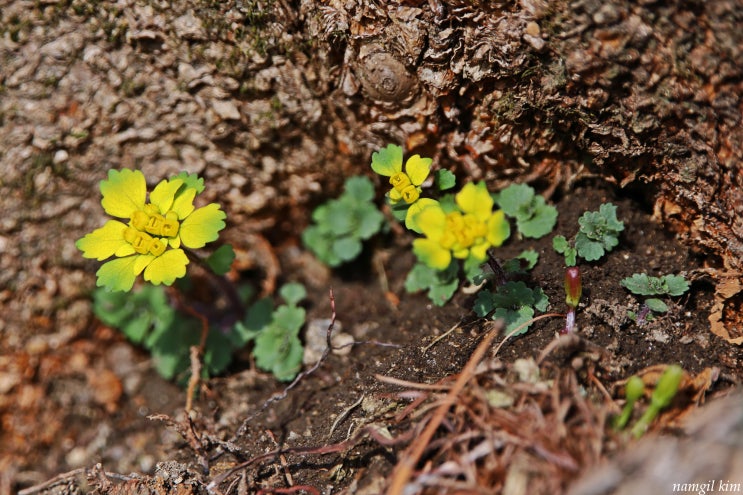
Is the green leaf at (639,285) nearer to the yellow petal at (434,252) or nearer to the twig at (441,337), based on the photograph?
the twig at (441,337)

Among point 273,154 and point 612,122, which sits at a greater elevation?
point 612,122

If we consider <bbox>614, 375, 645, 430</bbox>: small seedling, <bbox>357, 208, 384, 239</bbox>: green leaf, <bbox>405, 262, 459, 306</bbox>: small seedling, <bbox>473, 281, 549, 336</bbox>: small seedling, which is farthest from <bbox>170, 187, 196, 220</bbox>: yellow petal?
<bbox>614, 375, 645, 430</bbox>: small seedling

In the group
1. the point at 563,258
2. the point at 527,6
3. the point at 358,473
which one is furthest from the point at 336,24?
the point at 358,473

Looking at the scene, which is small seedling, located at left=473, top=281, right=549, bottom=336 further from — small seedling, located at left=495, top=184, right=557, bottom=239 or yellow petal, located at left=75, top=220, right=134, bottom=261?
yellow petal, located at left=75, top=220, right=134, bottom=261

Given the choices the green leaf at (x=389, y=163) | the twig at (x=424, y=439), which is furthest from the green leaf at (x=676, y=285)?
the green leaf at (x=389, y=163)

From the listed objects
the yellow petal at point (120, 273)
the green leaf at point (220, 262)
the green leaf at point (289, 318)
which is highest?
the yellow petal at point (120, 273)

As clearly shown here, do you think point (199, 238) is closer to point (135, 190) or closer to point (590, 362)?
point (135, 190)
